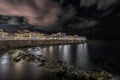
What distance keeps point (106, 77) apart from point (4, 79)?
749 inches

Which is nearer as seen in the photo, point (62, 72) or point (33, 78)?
point (33, 78)

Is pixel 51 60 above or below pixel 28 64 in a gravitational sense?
above

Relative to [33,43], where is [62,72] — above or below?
below

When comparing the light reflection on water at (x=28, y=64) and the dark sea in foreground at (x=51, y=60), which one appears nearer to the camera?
the dark sea in foreground at (x=51, y=60)

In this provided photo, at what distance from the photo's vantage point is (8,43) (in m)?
103

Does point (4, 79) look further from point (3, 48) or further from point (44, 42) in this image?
point (44, 42)

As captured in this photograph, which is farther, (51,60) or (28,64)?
(51,60)

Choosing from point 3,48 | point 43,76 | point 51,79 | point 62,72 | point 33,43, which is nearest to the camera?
point 51,79

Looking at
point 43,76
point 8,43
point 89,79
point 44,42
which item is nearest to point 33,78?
point 43,76

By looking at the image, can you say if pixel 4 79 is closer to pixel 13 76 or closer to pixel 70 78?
pixel 13 76

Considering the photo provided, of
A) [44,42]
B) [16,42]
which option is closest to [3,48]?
[16,42]

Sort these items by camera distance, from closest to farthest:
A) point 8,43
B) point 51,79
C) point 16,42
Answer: point 51,79 → point 8,43 → point 16,42

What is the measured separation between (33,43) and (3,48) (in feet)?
209

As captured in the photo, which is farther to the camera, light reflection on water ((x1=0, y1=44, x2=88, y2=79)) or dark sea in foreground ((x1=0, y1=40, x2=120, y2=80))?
light reflection on water ((x1=0, y1=44, x2=88, y2=79))
